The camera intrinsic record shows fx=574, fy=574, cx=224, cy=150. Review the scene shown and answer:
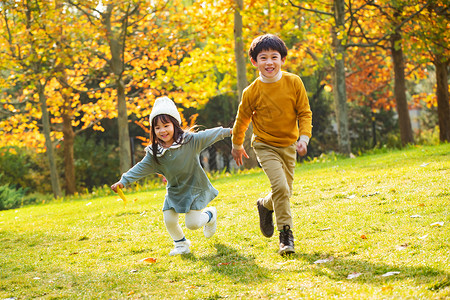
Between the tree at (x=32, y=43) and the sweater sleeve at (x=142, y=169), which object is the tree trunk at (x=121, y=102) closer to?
the tree at (x=32, y=43)

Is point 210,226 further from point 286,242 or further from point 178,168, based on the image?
point 286,242

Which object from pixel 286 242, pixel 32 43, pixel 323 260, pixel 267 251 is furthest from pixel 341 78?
pixel 323 260

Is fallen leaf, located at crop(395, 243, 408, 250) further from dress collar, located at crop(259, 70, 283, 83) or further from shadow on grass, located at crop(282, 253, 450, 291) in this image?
dress collar, located at crop(259, 70, 283, 83)

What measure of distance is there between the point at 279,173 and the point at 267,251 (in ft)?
2.25

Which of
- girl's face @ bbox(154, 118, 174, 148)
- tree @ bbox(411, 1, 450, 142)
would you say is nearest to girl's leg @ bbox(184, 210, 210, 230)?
girl's face @ bbox(154, 118, 174, 148)

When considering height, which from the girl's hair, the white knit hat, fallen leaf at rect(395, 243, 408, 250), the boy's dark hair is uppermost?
the boy's dark hair

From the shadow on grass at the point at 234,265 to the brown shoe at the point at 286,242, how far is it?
0.26 m

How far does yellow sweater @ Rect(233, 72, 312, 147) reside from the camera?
4809mm

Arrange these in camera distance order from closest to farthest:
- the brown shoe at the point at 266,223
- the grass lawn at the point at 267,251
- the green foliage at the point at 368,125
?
the grass lawn at the point at 267,251
the brown shoe at the point at 266,223
the green foliage at the point at 368,125

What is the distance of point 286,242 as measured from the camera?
4.66 meters

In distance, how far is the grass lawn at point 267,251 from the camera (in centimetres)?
375

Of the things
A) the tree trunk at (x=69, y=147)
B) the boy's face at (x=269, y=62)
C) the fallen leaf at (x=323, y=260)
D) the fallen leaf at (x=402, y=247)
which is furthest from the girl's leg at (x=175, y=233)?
the tree trunk at (x=69, y=147)

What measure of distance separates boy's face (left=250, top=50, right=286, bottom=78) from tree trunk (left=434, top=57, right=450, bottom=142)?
11.5 m

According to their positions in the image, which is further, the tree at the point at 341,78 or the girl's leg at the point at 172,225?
the tree at the point at 341,78
